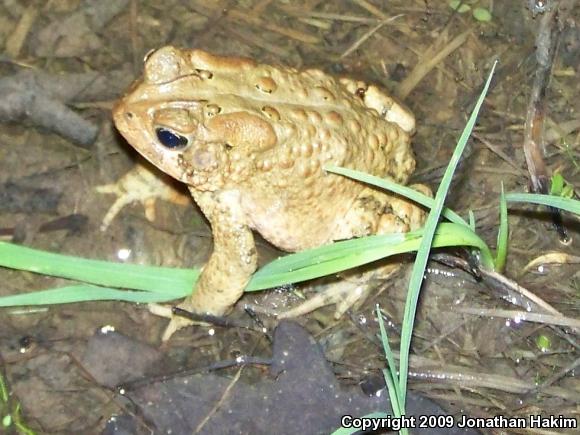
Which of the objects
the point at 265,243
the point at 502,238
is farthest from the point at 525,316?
the point at 265,243

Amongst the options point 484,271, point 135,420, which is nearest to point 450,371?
point 484,271

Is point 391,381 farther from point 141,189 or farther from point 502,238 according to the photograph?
point 141,189

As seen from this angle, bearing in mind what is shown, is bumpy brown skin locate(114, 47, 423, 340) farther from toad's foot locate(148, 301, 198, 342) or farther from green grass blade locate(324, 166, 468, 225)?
green grass blade locate(324, 166, 468, 225)

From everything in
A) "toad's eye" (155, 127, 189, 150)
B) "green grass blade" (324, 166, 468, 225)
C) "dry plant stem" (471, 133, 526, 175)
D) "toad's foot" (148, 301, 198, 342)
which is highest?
"green grass blade" (324, 166, 468, 225)

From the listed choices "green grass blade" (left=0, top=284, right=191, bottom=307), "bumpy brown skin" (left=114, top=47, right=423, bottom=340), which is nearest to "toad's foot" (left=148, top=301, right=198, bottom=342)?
"bumpy brown skin" (left=114, top=47, right=423, bottom=340)

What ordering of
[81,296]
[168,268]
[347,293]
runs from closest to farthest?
[81,296] → [168,268] → [347,293]

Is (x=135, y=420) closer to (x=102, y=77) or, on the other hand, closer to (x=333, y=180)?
(x=333, y=180)
